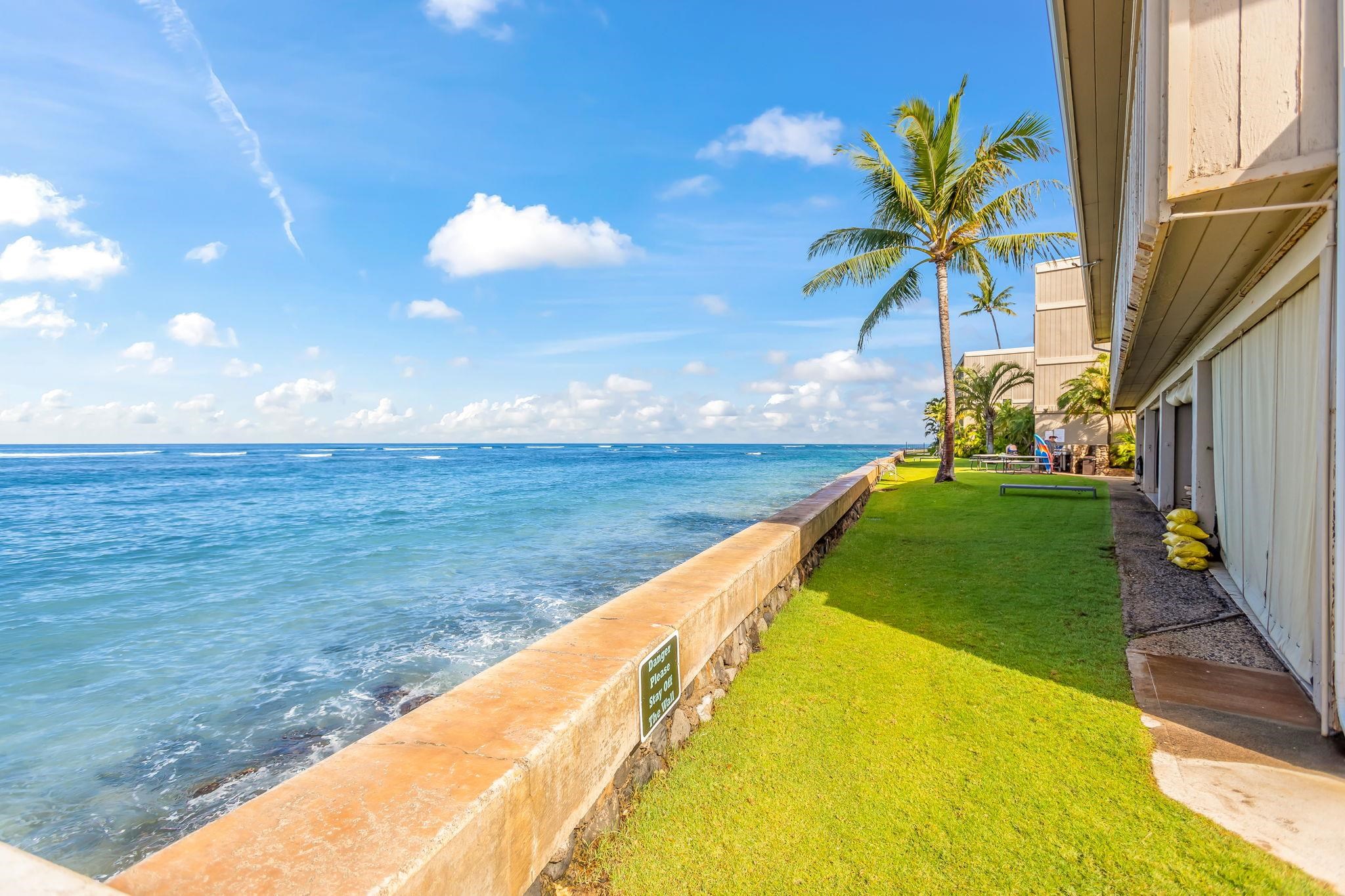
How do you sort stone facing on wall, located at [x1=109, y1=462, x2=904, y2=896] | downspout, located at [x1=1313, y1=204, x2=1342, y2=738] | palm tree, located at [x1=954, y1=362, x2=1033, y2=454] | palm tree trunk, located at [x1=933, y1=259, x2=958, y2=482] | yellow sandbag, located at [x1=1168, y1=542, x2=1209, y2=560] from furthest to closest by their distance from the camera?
palm tree, located at [x1=954, y1=362, x2=1033, y2=454], palm tree trunk, located at [x1=933, y1=259, x2=958, y2=482], yellow sandbag, located at [x1=1168, y1=542, x2=1209, y2=560], downspout, located at [x1=1313, y1=204, x2=1342, y2=738], stone facing on wall, located at [x1=109, y1=462, x2=904, y2=896]

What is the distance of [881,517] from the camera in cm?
1108

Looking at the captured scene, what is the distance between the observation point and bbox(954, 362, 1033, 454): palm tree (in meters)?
30.9

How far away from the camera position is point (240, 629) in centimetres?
667

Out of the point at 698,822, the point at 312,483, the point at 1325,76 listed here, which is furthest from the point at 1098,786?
the point at 312,483

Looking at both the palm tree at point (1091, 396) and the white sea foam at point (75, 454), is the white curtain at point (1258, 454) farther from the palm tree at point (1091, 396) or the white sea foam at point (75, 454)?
the white sea foam at point (75, 454)

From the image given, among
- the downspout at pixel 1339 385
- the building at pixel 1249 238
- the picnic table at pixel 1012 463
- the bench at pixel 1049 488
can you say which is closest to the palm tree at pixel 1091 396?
the picnic table at pixel 1012 463

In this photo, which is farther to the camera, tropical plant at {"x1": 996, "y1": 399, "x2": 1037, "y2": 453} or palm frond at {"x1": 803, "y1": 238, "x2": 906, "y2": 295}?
tropical plant at {"x1": 996, "y1": 399, "x2": 1037, "y2": 453}

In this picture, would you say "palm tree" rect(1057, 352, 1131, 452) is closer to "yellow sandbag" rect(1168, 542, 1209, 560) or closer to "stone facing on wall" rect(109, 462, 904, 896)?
"yellow sandbag" rect(1168, 542, 1209, 560)

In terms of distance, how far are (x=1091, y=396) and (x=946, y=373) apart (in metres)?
9.06

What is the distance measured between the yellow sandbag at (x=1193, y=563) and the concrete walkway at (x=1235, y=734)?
118 cm

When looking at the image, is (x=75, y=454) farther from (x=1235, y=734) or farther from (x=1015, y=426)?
(x=1235, y=734)

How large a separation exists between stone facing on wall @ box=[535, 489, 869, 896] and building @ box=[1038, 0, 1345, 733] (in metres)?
3.28

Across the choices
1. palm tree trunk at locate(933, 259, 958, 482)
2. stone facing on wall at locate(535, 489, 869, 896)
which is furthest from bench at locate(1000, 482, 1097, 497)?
stone facing on wall at locate(535, 489, 869, 896)

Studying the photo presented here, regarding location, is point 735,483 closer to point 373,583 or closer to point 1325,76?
point 373,583
